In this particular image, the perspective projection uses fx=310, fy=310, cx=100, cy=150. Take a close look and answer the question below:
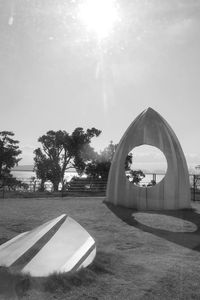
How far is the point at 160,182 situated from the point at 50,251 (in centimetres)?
969

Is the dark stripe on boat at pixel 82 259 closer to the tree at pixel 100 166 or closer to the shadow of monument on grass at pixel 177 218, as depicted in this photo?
the shadow of monument on grass at pixel 177 218

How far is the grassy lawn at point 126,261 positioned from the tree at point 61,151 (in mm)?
18263

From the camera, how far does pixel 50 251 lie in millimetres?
5996

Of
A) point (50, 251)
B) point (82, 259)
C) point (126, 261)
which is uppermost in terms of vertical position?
point (50, 251)

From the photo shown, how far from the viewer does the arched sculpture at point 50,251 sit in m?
5.36

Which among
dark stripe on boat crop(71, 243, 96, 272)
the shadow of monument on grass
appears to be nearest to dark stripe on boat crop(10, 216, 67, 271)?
dark stripe on boat crop(71, 243, 96, 272)

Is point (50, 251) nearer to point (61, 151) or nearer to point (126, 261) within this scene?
point (126, 261)

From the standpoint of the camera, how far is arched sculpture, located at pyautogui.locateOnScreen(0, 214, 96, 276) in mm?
5359

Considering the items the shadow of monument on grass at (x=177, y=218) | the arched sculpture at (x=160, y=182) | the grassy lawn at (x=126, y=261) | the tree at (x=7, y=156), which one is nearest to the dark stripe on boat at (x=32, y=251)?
the grassy lawn at (x=126, y=261)

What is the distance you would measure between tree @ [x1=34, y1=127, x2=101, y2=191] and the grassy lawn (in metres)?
18.3

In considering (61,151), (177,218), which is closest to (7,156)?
(61,151)

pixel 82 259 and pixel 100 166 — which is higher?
pixel 100 166

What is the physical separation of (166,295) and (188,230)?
19.5ft

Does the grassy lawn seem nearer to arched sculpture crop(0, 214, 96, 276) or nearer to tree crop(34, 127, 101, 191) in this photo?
arched sculpture crop(0, 214, 96, 276)
